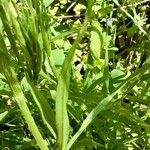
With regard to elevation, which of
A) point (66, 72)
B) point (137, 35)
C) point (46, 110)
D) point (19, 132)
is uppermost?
point (66, 72)

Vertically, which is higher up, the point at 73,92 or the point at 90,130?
the point at 73,92

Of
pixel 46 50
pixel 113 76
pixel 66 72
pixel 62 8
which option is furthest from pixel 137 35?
pixel 66 72

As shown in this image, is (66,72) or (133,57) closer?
(66,72)

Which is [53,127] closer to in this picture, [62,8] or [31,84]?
[31,84]

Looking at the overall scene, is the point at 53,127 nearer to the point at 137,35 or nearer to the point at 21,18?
the point at 21,18

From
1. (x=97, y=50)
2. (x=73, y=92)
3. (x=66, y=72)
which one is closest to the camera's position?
(x=66, y=72)

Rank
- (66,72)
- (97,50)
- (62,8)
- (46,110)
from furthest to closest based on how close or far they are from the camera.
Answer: (62,8) < (97,50) < (46,110) < (66,72)
